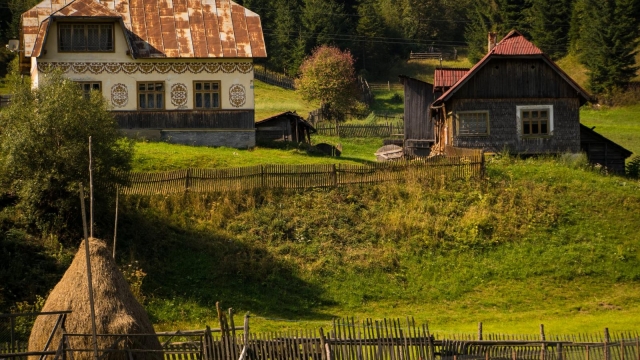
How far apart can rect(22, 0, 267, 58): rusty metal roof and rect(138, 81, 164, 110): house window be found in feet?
4.51

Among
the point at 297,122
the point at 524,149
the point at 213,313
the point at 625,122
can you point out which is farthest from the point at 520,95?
the point at 625,122

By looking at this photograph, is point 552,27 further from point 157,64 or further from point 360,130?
point 157,64

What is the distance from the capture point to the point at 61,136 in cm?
3719

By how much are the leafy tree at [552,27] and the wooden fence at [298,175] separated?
5355cm

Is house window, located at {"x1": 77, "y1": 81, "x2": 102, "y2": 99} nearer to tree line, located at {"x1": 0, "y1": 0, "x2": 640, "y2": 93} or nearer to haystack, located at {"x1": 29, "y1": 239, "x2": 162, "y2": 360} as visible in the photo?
haystack, located at {"x1": 29, "y1": 239, "x2": 162, "y2": 360}

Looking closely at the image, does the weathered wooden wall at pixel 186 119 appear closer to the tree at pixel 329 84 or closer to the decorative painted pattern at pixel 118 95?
the decorative painted pattern at pixel 118 95

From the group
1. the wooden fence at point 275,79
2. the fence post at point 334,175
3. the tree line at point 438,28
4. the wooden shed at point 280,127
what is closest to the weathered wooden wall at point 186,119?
the wooden shed at point 280,127

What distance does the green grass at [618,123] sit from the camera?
66500 mm

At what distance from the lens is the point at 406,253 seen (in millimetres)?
40000

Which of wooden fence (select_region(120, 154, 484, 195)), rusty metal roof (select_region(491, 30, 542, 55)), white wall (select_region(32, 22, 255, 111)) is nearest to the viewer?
wooden fence (select_region(120, 154, 484, 195))

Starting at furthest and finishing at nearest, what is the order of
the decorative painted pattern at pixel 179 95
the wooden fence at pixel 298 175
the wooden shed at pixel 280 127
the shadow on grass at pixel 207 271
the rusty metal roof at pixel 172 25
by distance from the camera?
the wooden shed at pixel 280 127 < the decorative painted pattern at pixel 179 95 < the rusty metal roof at pixel 172 25 < the wooden fence at pixel 298 175 < the shadow on grass at pixel 207 271

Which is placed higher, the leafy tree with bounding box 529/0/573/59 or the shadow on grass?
the leafy tree with bounding box 529/0/573/59

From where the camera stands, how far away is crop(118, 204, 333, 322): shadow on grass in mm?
35625

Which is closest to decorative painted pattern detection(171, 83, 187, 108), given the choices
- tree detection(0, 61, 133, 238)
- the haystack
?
tree detection(0, 61, 133, 238)
